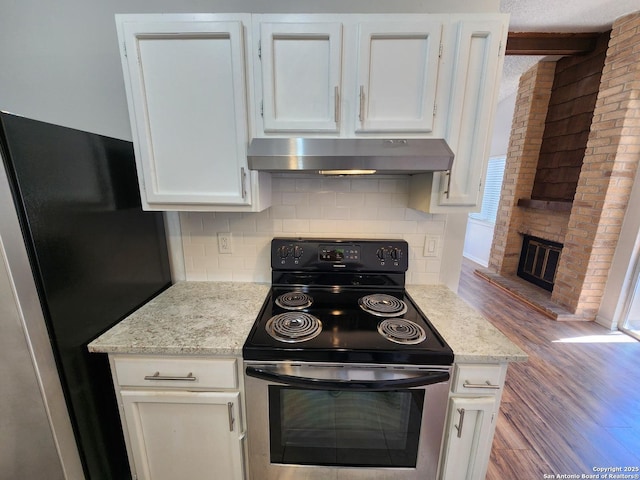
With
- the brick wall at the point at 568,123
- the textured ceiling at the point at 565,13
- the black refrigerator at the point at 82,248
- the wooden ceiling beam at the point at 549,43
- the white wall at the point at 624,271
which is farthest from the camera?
the brick wall at the point at 568,123

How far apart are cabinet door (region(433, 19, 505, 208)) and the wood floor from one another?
64.4 inches

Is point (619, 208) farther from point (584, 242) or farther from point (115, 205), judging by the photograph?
point (115, 205)

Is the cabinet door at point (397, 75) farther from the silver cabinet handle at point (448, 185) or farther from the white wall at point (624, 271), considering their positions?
the white wall at point (624, 271)

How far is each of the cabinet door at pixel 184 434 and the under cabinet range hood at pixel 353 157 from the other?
3.24ft

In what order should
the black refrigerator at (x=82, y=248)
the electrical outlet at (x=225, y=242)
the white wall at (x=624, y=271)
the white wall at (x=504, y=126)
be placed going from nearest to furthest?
the black refrigerator at (x=82, y=248) < the electrical outlet at (x=225, y=242) < the white wall at (x=624, y=271) < the white wall at (x=504, y=126)

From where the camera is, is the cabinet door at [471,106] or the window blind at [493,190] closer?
the cabinet door at [471,106]

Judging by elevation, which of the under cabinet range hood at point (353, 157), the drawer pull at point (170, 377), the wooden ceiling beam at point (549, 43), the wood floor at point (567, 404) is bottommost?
the wood floor at point (567, 404)

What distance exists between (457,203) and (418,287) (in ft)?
1.97

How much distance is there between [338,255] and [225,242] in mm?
719

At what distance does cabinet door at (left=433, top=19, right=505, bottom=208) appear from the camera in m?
1.08

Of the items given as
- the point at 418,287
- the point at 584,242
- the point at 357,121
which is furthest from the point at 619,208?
the point at 357,121

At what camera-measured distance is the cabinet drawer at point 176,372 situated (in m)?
1.04

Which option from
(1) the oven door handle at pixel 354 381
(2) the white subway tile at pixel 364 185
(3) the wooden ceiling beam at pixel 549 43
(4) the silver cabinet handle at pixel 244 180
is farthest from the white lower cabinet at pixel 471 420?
(3) the wooden ceiling beam at pixel 549 43

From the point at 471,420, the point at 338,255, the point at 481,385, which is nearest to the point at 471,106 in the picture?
the point at 338,255
